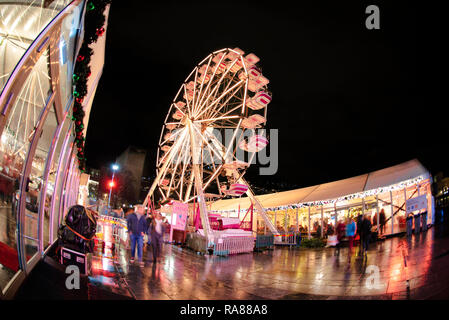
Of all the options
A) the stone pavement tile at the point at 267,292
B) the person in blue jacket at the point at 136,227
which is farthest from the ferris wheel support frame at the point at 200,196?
the stone pavement tile at the point at 267,292

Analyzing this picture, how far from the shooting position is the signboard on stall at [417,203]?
941 centimetres

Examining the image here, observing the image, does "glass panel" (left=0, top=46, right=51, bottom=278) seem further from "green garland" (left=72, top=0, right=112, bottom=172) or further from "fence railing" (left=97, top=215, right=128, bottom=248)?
"fence railing" (left=97, top=215, right=128, bottom=248)

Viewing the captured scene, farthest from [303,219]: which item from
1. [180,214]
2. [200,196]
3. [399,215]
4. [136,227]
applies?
[136,227]

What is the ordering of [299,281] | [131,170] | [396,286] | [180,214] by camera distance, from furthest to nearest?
[131,170], [180,214], [299,281], [396,286]

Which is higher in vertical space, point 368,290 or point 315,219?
point 368,290

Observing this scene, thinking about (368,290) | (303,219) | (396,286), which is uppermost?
(396,286)

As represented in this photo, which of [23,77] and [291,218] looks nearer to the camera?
[23,77]

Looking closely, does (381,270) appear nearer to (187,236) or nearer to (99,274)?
(99,274)

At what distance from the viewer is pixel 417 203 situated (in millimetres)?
9578

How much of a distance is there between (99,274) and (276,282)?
3580mm

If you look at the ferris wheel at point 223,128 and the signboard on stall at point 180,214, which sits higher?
the ferris wheel at point 223,128

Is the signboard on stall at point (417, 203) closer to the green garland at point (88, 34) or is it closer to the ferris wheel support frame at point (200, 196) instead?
the ferris wheel support frame at point (200, 196)

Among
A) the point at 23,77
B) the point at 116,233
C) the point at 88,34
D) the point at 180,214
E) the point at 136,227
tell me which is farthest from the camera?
the point at 116,233

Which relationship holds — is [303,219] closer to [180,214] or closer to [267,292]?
[180,214]
